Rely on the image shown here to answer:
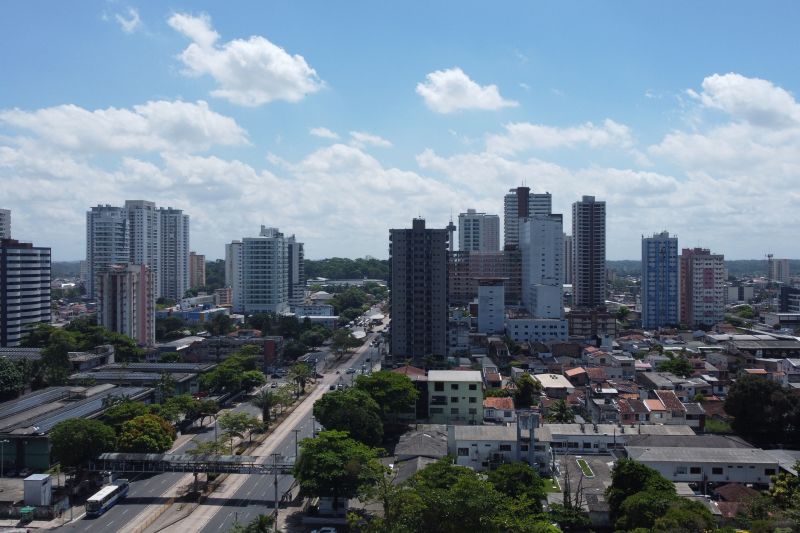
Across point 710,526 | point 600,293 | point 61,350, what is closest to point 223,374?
point 61,350

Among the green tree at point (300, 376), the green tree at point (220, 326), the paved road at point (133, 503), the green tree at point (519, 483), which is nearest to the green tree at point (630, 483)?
the green tree at point (519, 483)

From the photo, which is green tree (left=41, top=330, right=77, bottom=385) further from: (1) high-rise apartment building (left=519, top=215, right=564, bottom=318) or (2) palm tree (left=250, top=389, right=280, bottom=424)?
(1) high-rise apartment building (left=519, top=215, right=564, bottom=318)

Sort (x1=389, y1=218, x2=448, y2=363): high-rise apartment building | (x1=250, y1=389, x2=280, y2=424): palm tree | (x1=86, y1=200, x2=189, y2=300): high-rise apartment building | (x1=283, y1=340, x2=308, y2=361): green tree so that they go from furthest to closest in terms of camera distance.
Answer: (x1=86, y1=200, x2=189, y2=300): high-rise apartment building
(x1=283, y1=340, x2=308, y2=361): green tree
(x1=389, y1=218, x2=448, y2=363): high-rise apartment building
(x1=250, y1=389, x2=280, y2=424): palm tree

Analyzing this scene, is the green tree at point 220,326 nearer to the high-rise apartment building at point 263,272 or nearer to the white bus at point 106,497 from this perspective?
the high-rise apartment building at point 263,272

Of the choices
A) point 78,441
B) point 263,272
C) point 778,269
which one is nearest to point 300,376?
point 78,441

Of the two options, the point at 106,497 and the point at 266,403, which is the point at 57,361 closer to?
the point at 266,403

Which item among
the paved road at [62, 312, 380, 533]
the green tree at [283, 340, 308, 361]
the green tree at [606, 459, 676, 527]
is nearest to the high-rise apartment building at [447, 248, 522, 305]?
the green tree at [283, 340, 308, 361]
